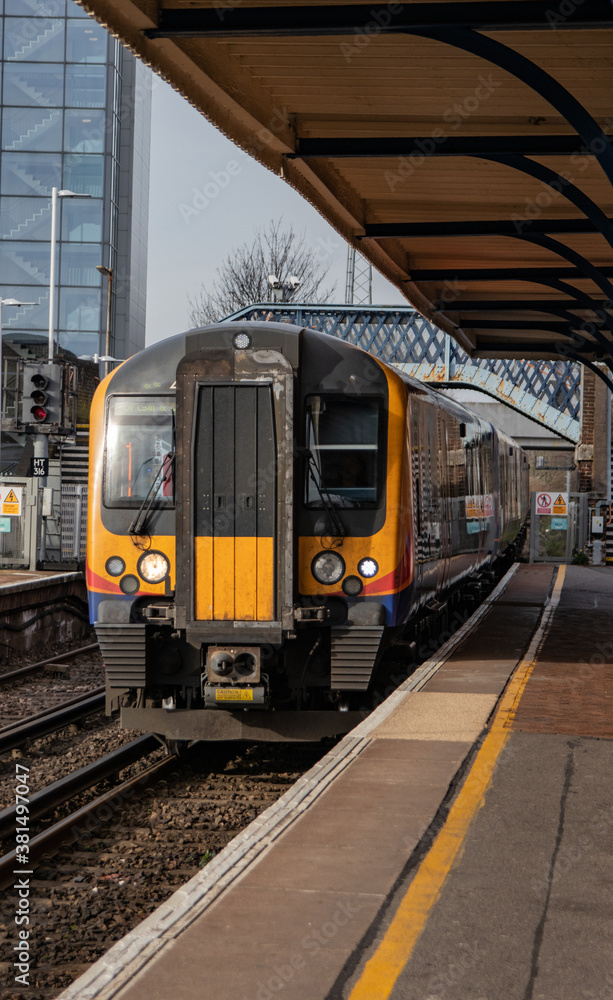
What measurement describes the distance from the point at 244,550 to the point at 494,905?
4287mm

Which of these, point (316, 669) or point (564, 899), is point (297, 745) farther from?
point (564, 899)

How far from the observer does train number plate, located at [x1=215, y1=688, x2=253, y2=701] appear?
825 centimetres

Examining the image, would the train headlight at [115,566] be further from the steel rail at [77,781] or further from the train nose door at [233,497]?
the steel rail at [77,781]

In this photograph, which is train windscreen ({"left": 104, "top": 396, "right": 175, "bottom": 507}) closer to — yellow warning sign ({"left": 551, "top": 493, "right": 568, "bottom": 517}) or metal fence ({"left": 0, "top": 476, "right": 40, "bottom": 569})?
metal fence ({"left": 0, "top": 476, "right": 40, "bottom": 569})

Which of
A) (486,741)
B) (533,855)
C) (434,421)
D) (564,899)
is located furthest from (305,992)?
(434,421)

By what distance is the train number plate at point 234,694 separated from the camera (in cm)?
825

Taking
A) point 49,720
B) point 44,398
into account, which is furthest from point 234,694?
point 44,398

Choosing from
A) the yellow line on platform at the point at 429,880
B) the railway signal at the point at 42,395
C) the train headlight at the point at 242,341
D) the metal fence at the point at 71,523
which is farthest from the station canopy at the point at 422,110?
the metal fence at the point at 71,523

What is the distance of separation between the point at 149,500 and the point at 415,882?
181 inches

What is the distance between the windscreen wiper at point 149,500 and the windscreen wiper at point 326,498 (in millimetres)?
1054

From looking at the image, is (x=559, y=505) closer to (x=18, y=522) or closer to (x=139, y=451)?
(x=18, y=522)

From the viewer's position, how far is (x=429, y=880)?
15.5 feet

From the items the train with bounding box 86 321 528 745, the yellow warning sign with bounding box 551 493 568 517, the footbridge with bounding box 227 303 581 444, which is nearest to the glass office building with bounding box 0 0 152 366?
the footbridge with bounding box 227 303 581 444

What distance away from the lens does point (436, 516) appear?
35.9ft
